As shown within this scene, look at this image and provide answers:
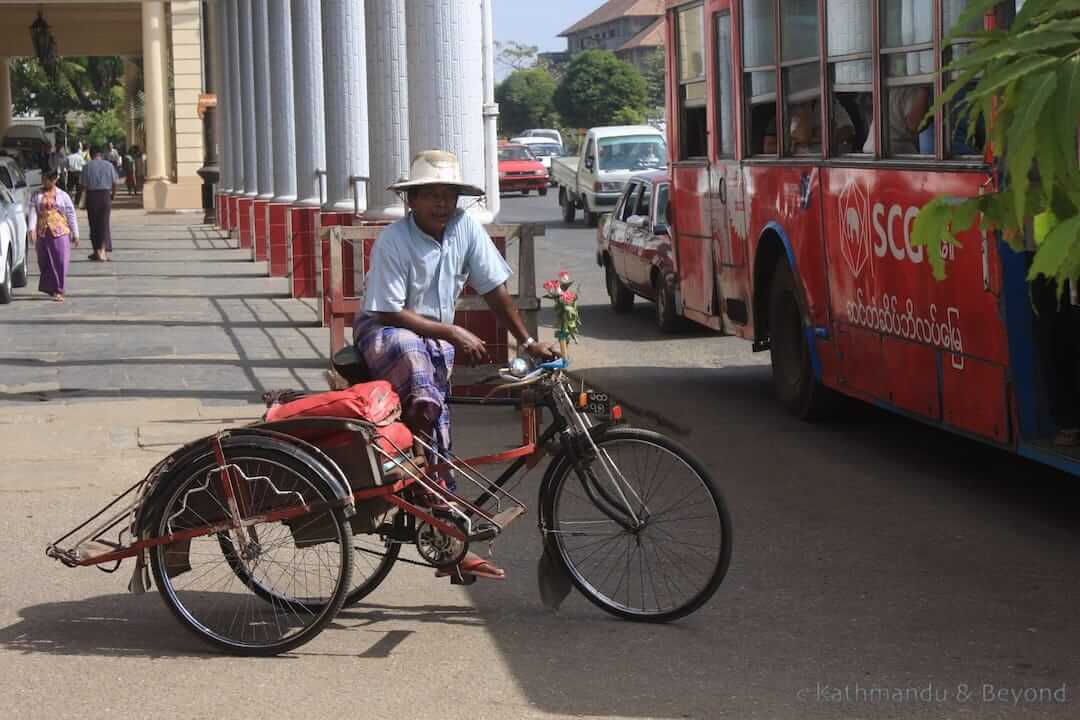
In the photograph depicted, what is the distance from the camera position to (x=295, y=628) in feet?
20.1

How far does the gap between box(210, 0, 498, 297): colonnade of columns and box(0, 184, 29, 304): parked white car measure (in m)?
3.29

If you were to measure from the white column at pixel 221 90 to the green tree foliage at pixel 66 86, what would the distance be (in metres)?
48.5

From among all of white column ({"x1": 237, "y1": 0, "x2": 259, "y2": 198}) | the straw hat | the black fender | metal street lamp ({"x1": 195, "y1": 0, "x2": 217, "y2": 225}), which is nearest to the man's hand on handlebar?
the straw hat

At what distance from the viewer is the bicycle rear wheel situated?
5.88 metres

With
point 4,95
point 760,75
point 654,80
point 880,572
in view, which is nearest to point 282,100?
point 760,75

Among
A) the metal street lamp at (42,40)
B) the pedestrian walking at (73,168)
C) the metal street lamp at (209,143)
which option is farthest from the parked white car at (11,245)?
the pedestrian walking at (73,168)

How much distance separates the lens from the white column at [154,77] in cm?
4631

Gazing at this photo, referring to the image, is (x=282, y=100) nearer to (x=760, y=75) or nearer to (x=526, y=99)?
(x=760, y=75)

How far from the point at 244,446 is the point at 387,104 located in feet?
28.4

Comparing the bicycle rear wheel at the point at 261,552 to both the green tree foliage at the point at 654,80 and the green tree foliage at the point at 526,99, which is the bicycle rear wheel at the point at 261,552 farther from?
the green tree foliage at the point at 526,99

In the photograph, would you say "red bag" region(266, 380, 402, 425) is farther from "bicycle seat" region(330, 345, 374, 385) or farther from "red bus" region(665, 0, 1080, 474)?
"red bus" region(665, 0, 1080, 474)

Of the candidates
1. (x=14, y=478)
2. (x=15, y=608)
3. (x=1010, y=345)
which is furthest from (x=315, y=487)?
(x=14, y=478)

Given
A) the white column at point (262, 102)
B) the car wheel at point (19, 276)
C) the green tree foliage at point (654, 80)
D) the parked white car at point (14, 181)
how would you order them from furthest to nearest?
the green tree foliage at point (654, 80) → the white column at point (262, 102) → the parked white car at point (14, 181) → the car wheel at point (19, 276)

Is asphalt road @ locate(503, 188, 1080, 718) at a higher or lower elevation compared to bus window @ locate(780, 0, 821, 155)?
lower
